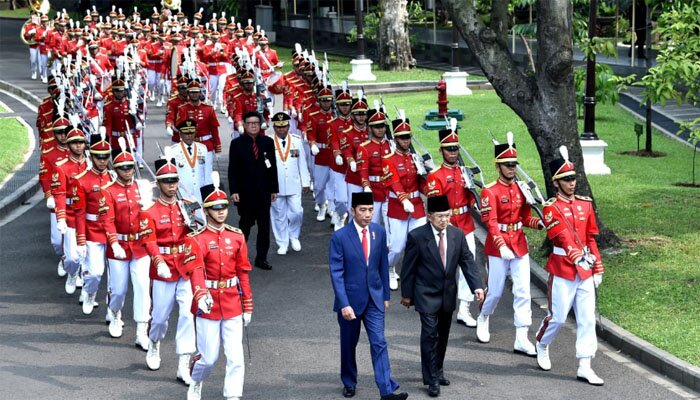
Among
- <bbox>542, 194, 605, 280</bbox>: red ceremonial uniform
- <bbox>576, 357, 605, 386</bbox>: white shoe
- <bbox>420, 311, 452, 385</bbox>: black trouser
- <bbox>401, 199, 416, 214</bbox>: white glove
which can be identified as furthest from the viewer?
<bbox>401, 199, 416, 214</bbox>: white glove

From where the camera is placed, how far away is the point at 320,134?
18.2 m

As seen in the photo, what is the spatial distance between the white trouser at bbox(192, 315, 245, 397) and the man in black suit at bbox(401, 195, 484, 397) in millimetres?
1456

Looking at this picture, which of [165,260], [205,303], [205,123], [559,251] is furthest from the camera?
[205,123]

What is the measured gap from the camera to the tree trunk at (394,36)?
3775 cm

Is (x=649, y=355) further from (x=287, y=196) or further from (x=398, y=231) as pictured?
(x=287, y=196)

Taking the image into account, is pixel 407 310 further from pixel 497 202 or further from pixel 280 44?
pixel 280 44

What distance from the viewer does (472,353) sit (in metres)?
12.1

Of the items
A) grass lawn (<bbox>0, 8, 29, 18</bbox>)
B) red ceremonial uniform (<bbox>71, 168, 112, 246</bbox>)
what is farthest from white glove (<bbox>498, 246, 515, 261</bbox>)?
grass lawn (<bbox>0, 8, 29, 18</bbox>)

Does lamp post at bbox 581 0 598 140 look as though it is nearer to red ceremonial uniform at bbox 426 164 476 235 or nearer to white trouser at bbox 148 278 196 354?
red ceremonial uniform at bbox 426 164 476 235

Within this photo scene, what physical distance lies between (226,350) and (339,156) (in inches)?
254

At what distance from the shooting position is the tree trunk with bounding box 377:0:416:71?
37750 mm

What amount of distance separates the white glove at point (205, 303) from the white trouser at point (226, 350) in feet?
0.68

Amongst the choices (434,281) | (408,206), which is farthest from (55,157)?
(434,281)

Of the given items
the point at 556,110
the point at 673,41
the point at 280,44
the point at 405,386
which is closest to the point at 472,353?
the point at 405,386
